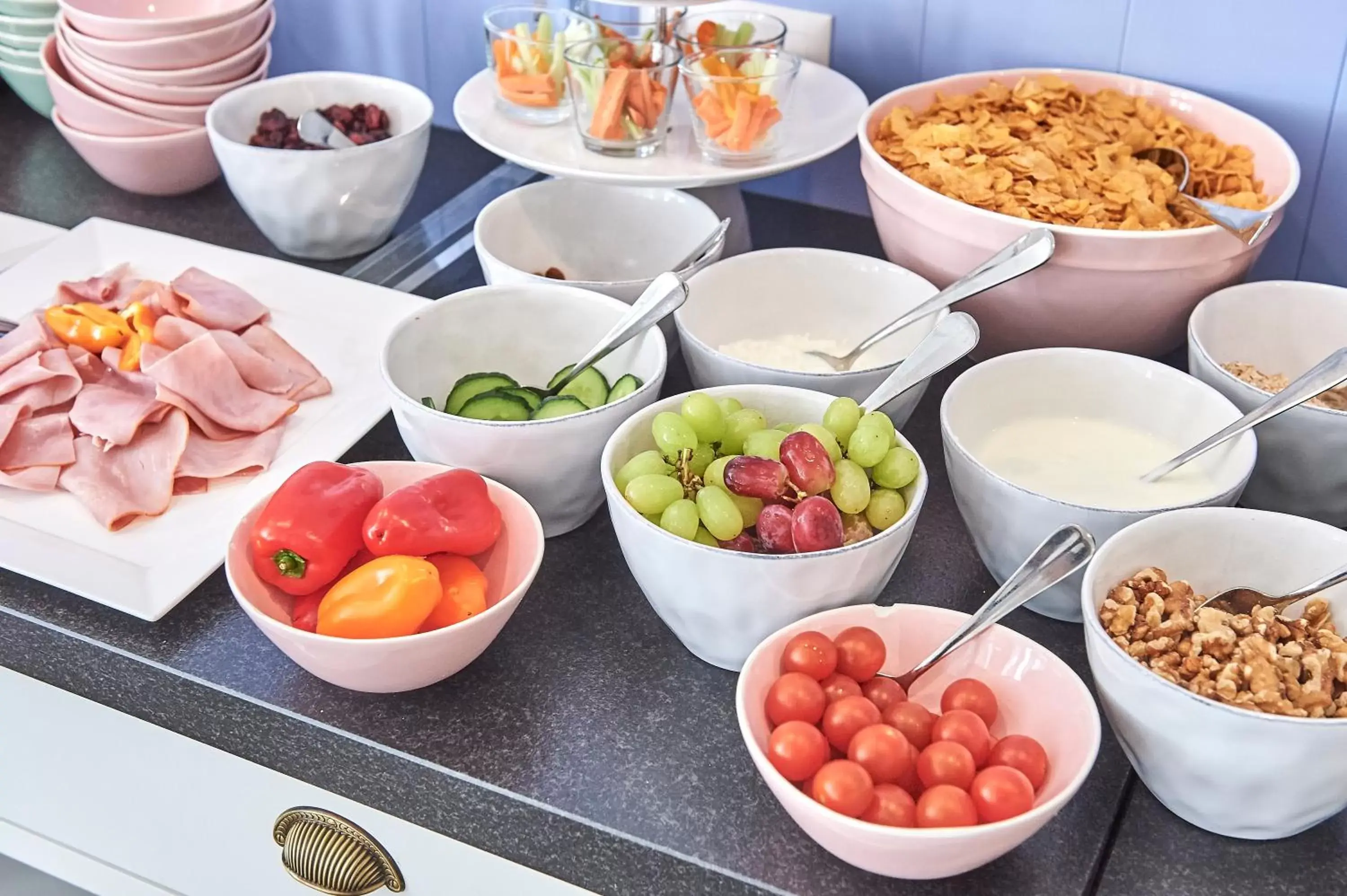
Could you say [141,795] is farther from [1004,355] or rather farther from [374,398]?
[1004,355]

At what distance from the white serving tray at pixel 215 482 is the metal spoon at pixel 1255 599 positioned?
2.18 feet

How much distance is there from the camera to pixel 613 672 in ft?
2.88

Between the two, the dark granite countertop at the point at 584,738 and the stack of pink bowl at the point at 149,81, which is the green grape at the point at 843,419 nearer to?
the dark granite countertop at the point at 584,738

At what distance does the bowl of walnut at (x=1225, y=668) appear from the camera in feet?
2.28

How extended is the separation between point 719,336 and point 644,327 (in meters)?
0.14

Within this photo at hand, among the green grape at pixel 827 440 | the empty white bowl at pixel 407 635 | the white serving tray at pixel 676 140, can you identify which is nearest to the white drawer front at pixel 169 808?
the empty white bowl at pixel 407 635

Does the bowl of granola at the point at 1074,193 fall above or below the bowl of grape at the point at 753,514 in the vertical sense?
above

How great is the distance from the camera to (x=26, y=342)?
3.62ft

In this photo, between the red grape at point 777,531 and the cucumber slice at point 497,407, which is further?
the cucumber slice at point 497,407

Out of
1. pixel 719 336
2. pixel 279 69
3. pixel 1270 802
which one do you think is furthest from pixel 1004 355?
pixel 279 69

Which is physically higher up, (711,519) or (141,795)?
(711,519)

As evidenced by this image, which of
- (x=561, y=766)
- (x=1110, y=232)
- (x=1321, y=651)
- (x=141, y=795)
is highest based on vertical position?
(x=1110, y=232)

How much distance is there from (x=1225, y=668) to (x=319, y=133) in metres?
1.03

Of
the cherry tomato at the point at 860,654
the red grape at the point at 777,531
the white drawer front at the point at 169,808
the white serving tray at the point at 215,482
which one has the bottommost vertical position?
the white drawer front at the point at 169,808
